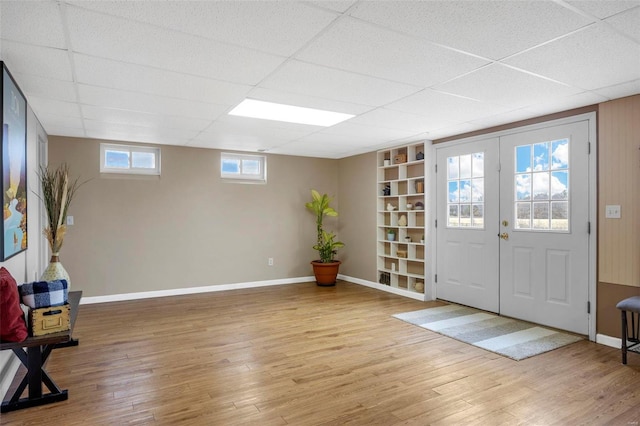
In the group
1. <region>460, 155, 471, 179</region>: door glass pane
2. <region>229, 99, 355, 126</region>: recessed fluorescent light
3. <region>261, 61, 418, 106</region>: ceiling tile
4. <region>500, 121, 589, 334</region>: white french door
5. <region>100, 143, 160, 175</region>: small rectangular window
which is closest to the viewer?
<region>261, 61, 418, 106</region>: ceiling tile

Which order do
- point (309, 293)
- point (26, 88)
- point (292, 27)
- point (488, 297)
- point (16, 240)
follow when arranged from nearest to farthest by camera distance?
point (292, 27) → point (16, 240) → point (26, 88) → point (488, 297) → point (309, 293)

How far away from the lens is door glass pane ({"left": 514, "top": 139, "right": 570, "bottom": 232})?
3.97 m

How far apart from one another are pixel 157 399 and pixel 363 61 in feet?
8.92

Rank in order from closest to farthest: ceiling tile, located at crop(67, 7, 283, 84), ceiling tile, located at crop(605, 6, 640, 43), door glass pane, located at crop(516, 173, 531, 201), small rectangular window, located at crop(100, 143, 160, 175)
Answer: ceiling tile, located at crop(605, 6, 640, 43), ceiling tile, located at crop(67, 7, 283, 84), door glass pane, located at crop(516, 173, 531, 201), small rectangular window, located at crop(100, 143, 160, 175)

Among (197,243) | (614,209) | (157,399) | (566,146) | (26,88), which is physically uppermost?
(26,88)

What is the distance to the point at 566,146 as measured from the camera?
393 centimetres

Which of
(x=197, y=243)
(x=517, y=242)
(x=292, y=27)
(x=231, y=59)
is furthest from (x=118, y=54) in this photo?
(x=517, y=242)

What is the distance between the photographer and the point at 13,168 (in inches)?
108

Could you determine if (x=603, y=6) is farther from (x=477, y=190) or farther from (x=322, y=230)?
(x=322, y=230)

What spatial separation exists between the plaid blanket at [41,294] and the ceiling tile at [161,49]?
60.2 inches

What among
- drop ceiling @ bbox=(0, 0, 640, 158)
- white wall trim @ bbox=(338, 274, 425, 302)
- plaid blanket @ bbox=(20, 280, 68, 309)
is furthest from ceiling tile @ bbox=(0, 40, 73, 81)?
white wall trim @ bbox=(338, 274, 425, 302)

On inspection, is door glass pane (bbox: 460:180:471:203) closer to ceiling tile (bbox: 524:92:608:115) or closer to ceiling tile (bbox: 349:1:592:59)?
ceiling tile (bbox: 524:92:608:115)

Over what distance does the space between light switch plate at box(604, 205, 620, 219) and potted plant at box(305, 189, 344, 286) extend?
155 inches

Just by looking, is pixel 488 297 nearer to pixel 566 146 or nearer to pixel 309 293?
pixel 566 146
